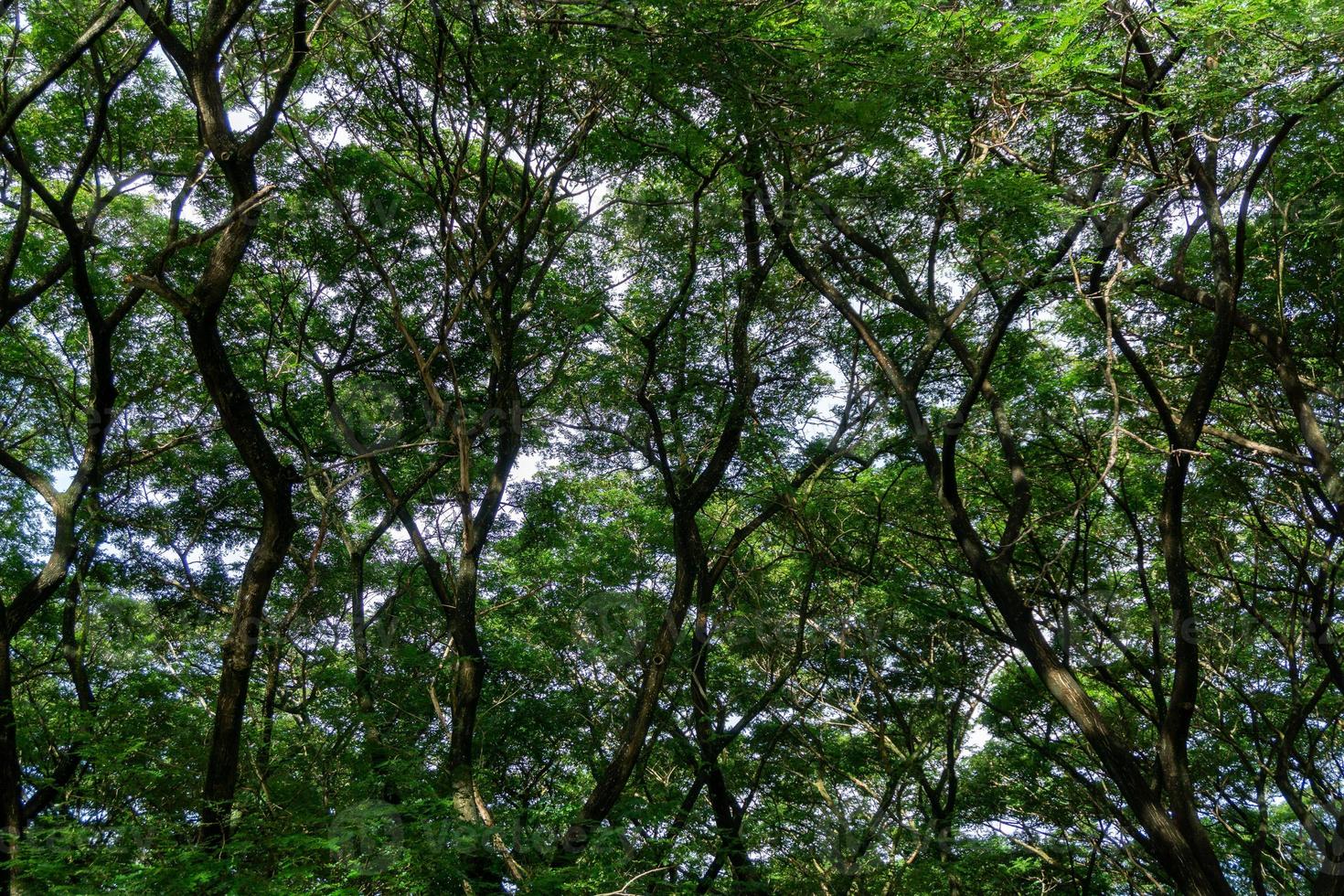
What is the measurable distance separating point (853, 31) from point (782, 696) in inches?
261

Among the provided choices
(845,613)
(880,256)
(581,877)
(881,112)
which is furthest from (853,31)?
(845,613)

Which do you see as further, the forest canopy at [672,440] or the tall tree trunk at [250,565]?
the forest canopy at [672,440]

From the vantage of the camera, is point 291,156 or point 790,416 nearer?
point 291,156

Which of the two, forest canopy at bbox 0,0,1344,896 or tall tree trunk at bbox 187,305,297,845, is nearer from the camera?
tall tree trunk at bbox 187,305,297,845

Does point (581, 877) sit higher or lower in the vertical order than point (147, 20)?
lower

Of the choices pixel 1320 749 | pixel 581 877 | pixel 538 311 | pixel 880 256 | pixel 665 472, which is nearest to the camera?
pixel 581 877

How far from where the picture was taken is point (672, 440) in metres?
9.26

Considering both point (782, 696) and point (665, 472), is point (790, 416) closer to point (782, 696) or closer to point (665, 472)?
point (665, 472)

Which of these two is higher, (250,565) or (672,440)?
(672,440)

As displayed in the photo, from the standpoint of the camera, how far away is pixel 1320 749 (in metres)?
9.75

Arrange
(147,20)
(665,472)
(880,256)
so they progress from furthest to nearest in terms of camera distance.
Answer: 1. (665,472)
2. (880,256)
3. (147,20)

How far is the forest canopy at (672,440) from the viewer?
17.9 ft

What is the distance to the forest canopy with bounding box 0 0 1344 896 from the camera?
17.9 ft

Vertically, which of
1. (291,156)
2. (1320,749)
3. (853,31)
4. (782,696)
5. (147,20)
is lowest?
(1320,749)
